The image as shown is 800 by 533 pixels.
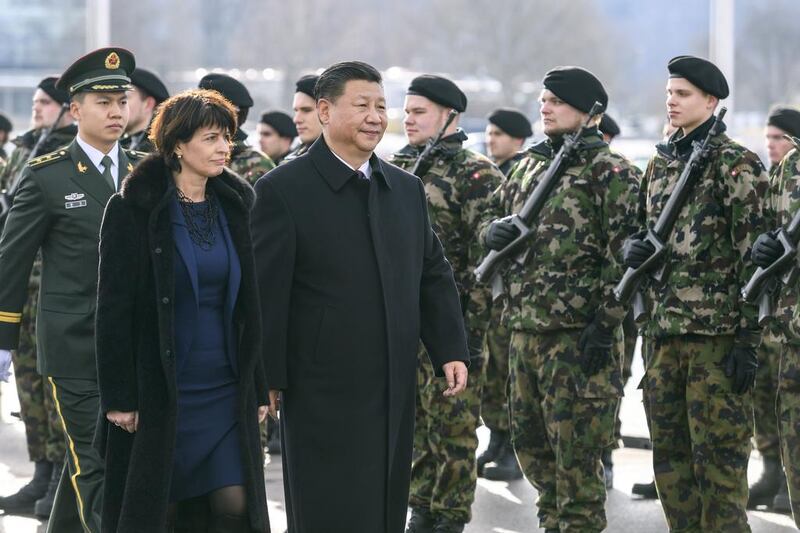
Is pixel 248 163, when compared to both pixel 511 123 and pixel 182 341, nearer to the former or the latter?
pixel 511 123

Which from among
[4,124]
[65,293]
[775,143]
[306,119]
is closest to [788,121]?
[775,143]

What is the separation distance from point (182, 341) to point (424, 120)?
3202 millimetres

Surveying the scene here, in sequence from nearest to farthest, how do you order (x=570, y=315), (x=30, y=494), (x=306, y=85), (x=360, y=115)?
(x=360, y=115)
(x=570, y=315)
(x=30, y=494)
(x=306, y=85)

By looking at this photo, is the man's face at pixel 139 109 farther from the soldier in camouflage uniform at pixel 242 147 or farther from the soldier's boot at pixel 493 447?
the soldier's boot at pixel 493 447

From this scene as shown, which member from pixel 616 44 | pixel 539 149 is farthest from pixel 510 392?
pixel 616 44

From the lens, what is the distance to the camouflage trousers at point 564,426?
7.29 m

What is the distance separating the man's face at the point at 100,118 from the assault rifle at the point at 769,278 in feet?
8.95

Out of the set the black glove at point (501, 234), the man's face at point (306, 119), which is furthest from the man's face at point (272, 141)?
the black glove at point (501, 234)

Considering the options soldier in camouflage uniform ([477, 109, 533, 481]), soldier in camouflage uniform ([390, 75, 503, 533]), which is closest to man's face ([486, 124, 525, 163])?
soldier in camouflage uniform ([477, 109, 533, 481])

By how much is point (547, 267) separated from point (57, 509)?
8.02 ft

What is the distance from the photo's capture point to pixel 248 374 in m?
5.62

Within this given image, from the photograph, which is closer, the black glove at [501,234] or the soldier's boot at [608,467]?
the black glove at [501,234]

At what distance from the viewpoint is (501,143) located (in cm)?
Result: 1166

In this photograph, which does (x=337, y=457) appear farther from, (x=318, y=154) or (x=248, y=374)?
(x=318, y=154)
